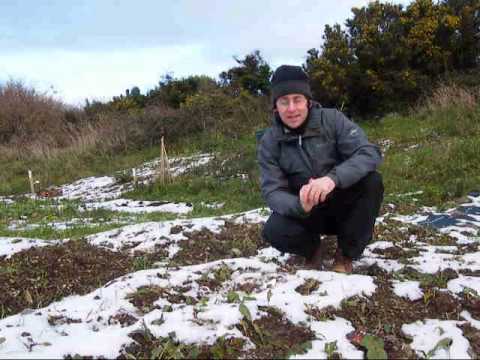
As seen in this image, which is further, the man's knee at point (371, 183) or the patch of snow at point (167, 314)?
the man's knee at point (371, 183)

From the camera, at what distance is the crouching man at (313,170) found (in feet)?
9.53

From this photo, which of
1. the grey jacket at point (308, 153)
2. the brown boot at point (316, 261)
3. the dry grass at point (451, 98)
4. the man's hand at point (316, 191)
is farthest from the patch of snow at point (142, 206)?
the dry grass at point (451, 98)

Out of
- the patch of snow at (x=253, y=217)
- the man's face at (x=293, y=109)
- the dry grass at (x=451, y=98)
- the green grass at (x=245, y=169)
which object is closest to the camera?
the man's face at (x=293, y=109)

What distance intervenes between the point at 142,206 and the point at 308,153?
623 centimetres

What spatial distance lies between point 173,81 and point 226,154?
995 centimetres

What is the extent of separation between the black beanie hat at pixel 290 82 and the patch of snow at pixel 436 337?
1416 millimetres

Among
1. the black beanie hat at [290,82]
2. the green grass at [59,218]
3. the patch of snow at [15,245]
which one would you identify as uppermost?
the black beanie hat at [290,82]

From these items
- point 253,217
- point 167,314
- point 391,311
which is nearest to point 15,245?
point 253,217

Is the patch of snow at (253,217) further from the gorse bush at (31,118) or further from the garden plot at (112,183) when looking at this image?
the gorse bush at (31,118)

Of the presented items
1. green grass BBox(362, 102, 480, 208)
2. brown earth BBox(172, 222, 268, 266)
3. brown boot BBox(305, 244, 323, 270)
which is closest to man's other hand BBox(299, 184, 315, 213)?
brown boot BBox(305, 244, 323, 270)

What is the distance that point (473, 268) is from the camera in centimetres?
323

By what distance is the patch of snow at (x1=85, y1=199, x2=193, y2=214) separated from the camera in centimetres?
809

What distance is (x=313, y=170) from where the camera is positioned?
121 inches

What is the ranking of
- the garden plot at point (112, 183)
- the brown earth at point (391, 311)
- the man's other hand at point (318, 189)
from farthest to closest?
the garden plot at point (112, 183) < the man's other hand at point (318, 189) < the brown earth at point (391, 311)
